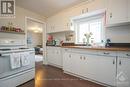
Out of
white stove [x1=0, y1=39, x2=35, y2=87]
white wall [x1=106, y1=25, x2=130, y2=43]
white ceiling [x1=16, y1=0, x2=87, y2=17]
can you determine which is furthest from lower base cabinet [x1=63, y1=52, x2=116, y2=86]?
white ceiling [x1=16, y1=0, x2=87, y2=17]

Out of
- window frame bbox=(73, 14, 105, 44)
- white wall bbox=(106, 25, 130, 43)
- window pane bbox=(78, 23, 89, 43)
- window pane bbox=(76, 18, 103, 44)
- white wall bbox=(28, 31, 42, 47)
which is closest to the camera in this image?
white wall bbox=(106, 25, 130, 43)

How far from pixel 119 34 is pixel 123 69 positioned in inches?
41.4

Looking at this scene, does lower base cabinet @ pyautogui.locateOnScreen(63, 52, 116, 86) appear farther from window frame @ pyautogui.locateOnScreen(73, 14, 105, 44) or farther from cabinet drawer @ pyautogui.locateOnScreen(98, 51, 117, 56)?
window frame @ pyautogui.locateOnScreen(73, 14, 105, 44)

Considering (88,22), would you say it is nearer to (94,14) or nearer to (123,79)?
(94,14)

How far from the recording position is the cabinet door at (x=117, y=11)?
6.72ft

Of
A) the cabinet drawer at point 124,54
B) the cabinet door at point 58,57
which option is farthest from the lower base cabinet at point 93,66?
the cabinet door at point 58,57

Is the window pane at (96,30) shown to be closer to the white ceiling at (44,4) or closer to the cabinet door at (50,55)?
the white ceiling at (44,4)

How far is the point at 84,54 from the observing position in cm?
244

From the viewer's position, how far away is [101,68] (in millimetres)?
2088

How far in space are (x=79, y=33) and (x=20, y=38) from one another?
7.48ft

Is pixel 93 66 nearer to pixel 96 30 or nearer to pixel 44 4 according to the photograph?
pixel 96 30

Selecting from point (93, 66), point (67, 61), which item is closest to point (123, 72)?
point (93, 66)

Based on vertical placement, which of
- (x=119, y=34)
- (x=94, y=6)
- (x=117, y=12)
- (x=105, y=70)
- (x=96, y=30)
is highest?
(x=94, y=6)

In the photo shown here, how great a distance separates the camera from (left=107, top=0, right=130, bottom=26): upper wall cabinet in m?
2.04
